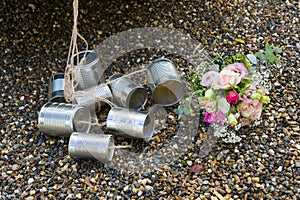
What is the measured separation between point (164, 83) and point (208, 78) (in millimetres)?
254

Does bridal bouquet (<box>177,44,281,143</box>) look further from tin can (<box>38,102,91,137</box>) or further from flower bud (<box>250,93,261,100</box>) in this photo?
tin can (<box>38,102,91,137</box>)

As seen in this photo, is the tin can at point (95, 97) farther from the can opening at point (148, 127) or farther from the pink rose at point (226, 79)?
the pink rose at point (226, 79)

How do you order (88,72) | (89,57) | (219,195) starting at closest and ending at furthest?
(219,195) < (88,72) < (89,57)

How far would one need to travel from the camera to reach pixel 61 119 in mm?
2297

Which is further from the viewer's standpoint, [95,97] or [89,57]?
[89,57]

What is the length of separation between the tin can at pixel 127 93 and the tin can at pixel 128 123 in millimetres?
89

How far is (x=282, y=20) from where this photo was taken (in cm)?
298

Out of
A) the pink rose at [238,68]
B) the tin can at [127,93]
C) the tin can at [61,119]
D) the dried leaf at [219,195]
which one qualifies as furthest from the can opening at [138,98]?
the dried leaf at [219,195]

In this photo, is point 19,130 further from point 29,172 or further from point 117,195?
point 117,195

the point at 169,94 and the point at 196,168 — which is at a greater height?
the point at 169,94

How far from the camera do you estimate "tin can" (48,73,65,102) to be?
2.46 metres

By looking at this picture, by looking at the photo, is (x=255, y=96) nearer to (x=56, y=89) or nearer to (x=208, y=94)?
(x=208, y=94)

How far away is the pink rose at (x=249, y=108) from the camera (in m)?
2.25

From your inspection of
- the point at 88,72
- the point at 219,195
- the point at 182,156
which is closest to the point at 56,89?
the point at 88,72
